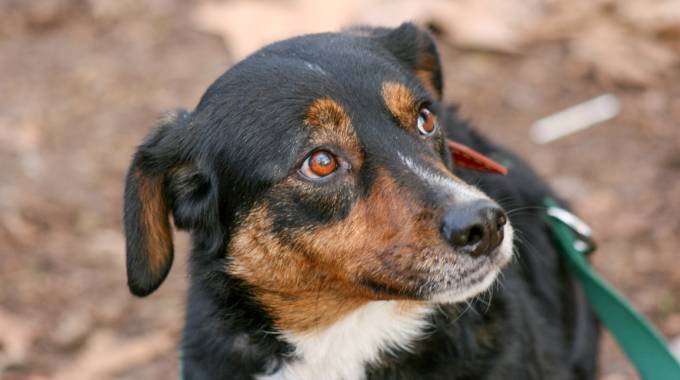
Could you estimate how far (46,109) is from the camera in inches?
303

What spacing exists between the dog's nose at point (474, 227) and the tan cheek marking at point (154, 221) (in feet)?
3.72

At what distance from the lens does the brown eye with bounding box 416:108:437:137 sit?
3.65 metres

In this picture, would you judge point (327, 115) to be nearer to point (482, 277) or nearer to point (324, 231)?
point (324, 231)

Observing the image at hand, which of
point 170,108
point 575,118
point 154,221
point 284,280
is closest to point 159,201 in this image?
point 154,221

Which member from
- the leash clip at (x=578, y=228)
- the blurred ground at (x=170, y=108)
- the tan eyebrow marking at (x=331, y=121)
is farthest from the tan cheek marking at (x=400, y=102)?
the blurred ground at (x=170, y=108)

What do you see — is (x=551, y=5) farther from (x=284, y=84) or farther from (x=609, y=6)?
(x=284, y=84)

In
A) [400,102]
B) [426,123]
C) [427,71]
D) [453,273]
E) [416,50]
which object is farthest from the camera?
[427,71]

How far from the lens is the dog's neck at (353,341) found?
371 centimetres

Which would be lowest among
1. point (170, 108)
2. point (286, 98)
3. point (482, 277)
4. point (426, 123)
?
point (170, 108)

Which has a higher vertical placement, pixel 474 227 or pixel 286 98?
pixel 286 98

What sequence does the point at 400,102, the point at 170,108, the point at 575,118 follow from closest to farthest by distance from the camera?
the point at 400,102 → the point at 170,108 → the point at 575,118

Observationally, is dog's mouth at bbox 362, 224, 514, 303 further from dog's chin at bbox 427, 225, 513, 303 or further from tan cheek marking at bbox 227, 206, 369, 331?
tan cheek marking at bbox 227, 206, 369, 331

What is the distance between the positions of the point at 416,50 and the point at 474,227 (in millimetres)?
1200

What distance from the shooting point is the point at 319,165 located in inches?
137
